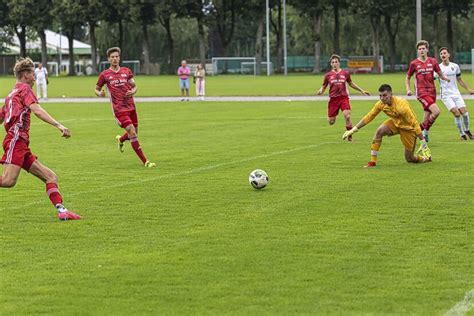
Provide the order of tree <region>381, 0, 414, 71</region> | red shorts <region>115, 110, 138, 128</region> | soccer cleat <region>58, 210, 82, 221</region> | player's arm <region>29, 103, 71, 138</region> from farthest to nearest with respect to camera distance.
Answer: tree <region>381, 0, 414, 71</region> < red shorts <region>115, 110, 138, 128</region> < soccer cleat <region>58, 210, 82, 221</region> < player's arm <region>29, 103, 71, 138</region>

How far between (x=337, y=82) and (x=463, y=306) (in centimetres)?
1787

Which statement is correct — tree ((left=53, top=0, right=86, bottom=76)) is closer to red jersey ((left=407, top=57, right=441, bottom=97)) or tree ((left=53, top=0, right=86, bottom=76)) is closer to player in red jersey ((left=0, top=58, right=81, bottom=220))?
red jersey ((left=407, top=57, right=441, bottom=97))

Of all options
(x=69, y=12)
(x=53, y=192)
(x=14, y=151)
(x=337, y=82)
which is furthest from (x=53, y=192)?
(x=69, y=12)

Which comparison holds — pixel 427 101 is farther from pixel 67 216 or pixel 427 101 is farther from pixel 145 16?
pixel 145 16

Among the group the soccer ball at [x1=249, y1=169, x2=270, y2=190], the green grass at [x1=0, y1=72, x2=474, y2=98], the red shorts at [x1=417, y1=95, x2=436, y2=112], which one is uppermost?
the green grass at [x1=0, y1=72, x2=474, y2=98]

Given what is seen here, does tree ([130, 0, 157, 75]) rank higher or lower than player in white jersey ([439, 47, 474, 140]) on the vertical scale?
higher

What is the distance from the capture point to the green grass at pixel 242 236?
812 centimetres

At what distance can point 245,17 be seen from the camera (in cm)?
10750

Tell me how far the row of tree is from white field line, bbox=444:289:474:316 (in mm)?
86292

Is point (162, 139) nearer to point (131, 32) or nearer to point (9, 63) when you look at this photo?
point (131, 32)

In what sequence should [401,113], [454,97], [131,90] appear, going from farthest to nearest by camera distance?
[454,97] → [131,90] → [401,113]

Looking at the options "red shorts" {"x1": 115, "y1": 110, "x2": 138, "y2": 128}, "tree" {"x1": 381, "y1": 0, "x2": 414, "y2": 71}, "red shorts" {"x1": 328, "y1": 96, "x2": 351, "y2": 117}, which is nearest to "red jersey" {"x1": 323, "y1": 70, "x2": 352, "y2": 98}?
"red shorts" {"x1": 328, "y1": 96, "x2": 351, "y2": 117}

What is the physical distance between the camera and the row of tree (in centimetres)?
9588

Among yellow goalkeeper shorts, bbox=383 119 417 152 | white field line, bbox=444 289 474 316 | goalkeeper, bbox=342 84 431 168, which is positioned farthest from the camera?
yellow goalkeeper shorts, bbox=383 119 417 152
